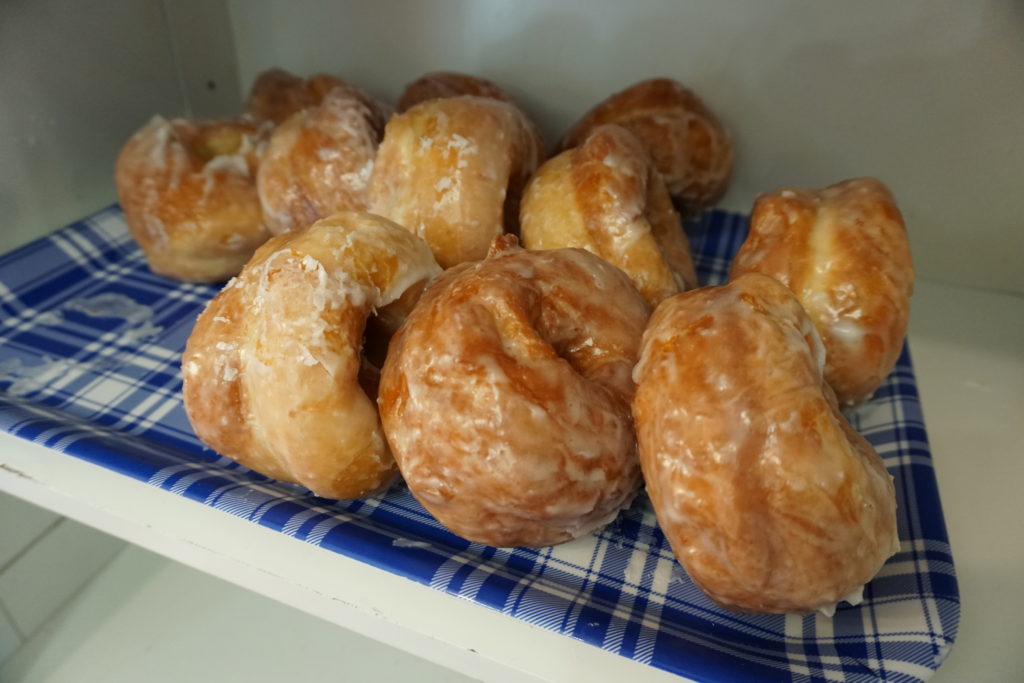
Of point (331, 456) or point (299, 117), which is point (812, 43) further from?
point (331, 456)

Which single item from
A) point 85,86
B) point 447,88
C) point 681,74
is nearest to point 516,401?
point 447,88

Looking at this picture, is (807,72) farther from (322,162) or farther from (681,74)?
(322,162)

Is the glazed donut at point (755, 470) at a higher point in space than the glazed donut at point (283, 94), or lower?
lower

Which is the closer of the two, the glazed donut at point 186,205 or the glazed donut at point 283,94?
the glazed donut at point 186,205

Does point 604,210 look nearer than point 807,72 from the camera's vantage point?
Yes

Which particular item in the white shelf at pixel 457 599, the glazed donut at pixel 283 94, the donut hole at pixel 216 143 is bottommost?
the white shelf at pixel 457 599

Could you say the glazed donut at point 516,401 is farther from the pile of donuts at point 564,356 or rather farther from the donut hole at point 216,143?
the donut hole at point 216,143

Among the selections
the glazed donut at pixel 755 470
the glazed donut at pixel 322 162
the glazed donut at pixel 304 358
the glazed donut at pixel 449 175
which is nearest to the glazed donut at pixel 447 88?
the glazed donut at pixel 322 162

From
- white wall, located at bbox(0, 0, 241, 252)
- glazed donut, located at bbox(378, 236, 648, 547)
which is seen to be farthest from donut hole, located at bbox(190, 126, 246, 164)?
glazed donut, located at bbox(378, 236, 648, 547)
